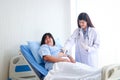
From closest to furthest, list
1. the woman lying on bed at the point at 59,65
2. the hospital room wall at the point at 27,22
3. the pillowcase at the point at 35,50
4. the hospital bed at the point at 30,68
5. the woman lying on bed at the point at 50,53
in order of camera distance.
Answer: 1. the hospital bed at the point at 30,68
2. the woman lying on bed at the point at 59,65
3. the woman lying on bed at the point at 50,53
4. the pillowcase at the point at 35,50
5. the hospital room wall at the point at 27,22

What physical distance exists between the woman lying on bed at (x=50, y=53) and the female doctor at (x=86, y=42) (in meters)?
0.14

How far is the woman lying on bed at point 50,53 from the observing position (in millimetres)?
2799

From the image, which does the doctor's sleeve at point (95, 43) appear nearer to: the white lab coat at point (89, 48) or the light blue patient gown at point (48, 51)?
the white lab coat at point (89, 48)

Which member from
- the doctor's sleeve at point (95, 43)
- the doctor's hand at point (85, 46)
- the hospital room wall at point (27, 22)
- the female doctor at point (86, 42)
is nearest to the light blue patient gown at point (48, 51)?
the female doctor at point (86, 42)

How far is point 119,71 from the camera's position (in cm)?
200

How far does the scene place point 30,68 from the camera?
2.99m

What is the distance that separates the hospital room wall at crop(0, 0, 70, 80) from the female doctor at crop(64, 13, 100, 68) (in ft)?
2.47

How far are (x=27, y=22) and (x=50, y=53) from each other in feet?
2.71

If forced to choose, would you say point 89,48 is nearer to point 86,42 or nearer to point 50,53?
point 86,42

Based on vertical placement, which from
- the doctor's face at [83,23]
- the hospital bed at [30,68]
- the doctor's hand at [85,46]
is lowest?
the hospital bed at [30,68]

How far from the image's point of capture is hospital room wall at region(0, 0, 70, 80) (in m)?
3.34

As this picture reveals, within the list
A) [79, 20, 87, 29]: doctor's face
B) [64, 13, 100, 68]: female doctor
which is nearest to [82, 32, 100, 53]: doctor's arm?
[64, 13, 100, 68]: female doctor

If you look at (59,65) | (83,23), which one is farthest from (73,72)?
(83,23)

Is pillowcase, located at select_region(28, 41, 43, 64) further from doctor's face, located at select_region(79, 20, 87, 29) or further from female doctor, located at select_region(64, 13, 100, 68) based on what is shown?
doctor's face, located at select_region(79, 20, 87, 29)
